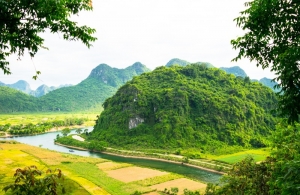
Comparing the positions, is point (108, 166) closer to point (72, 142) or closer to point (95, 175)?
point (95, 175)

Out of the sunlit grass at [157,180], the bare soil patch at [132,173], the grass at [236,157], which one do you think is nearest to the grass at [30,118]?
the grass at [236,157]

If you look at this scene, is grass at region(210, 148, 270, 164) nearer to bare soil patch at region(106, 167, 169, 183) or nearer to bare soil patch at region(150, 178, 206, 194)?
bare soil patch at region(150, 178, 206, 194)

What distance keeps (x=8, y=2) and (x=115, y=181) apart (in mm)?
32799

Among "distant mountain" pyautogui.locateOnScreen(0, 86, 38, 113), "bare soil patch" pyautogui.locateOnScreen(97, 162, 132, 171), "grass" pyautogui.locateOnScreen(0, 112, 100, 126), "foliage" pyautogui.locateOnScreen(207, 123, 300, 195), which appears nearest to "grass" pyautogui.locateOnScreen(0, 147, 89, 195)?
"bare soil patch" pyautogui.locateOnScreen(97, 162, 132, 171)

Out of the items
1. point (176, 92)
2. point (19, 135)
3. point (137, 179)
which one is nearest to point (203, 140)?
point (176, 92)

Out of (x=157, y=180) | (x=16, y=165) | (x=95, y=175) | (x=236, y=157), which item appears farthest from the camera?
(x=236, y=157)

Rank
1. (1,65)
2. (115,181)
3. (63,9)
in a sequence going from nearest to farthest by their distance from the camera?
1. (63,9)
2. (1,65)
3. (115,181)

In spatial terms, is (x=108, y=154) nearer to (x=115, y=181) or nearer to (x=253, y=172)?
(x=115, y=181)

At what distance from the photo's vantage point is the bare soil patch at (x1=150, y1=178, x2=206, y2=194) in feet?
104

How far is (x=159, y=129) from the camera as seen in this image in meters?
66.7

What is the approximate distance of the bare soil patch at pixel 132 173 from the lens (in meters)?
37.1

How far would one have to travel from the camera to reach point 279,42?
6289mm

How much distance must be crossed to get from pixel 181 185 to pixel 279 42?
29489 millimetres

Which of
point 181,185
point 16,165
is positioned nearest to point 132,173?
point 181,185
